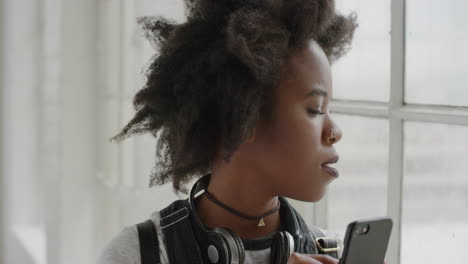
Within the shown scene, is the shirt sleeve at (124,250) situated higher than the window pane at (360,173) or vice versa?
the window pane at (360,173)

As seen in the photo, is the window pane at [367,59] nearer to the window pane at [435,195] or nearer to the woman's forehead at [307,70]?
the window pane at [435,195]

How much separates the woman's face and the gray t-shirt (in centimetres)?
9

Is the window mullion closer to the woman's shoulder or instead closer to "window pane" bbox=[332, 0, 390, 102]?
"window pane" bbox=[332, 0, 390, 102]

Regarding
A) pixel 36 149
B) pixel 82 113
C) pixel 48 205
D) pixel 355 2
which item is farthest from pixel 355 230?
pixel 36 149

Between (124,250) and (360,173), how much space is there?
1.78 feet

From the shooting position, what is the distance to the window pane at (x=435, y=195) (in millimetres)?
1053

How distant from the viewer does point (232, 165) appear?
1011mm

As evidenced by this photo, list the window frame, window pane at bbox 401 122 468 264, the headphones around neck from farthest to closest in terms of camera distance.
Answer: the window frame
window pane at bbox 401 122 468 264
the headphones around neck

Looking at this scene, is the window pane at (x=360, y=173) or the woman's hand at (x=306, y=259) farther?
the window pane at (x=360, y=173)

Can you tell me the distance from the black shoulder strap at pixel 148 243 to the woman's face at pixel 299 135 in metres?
0.20

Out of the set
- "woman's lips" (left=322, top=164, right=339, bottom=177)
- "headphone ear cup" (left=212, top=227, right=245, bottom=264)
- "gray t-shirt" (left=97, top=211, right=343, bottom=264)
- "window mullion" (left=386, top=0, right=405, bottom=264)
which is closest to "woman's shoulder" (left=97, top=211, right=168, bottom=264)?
"gray t-shirt" (left=97, top=211, right=343, bottom=264)

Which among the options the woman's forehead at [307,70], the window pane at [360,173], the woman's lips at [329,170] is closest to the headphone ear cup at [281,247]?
the woman's lips at [329,170]

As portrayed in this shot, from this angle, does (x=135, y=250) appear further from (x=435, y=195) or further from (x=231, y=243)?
(x=435, y=195)

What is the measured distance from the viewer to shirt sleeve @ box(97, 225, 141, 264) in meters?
1.01
